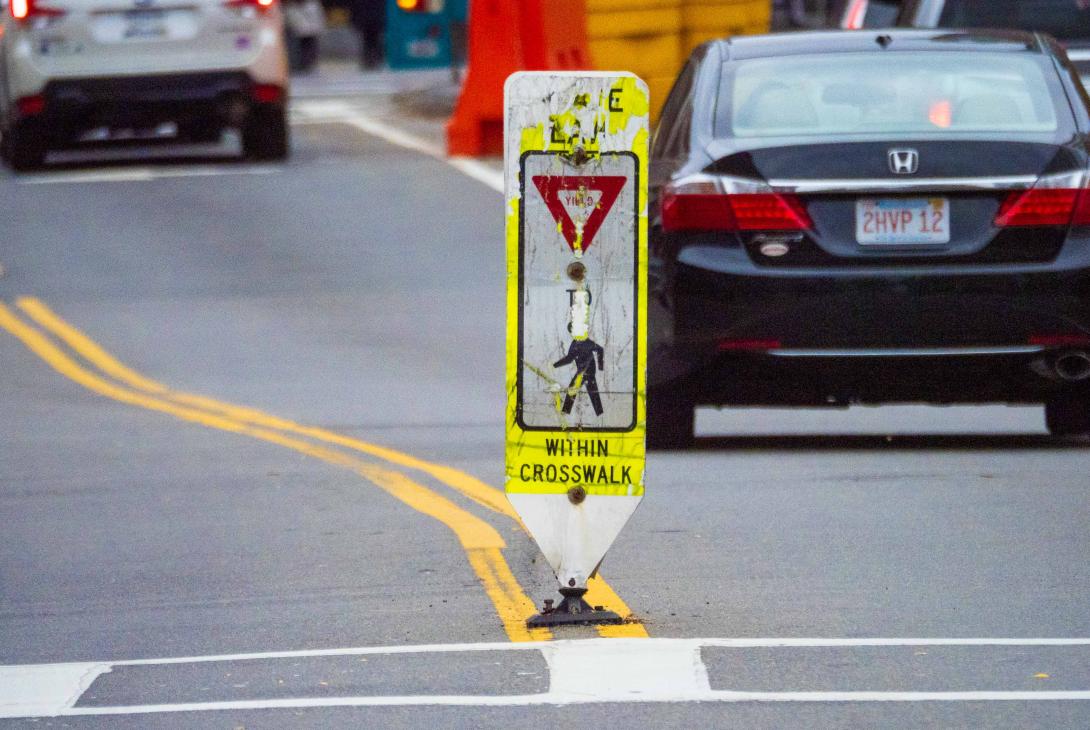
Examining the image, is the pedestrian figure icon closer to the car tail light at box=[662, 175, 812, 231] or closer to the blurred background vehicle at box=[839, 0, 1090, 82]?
the car tail light at box=[662, 175, 812, 231]

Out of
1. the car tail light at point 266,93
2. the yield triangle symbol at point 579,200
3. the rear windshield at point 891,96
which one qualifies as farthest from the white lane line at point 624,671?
the car tail light at point 266,93

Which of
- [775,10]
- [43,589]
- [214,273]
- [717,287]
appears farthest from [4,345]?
[775,10]

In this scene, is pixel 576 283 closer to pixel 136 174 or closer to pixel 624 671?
pixel 624 671

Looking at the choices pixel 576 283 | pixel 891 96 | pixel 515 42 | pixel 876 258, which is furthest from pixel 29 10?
pixel 576 283

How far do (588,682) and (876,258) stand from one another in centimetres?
395

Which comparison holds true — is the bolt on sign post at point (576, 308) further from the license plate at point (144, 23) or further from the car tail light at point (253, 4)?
the car tail light at point (253, 4)

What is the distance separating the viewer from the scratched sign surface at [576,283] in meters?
6.30

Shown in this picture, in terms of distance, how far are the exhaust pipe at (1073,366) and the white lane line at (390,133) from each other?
11.4 m

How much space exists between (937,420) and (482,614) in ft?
18.7

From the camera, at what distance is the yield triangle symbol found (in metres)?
6.33

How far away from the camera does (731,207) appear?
9531mm

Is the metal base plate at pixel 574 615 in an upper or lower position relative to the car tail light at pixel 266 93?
upper

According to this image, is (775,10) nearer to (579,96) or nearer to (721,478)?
(721,478)

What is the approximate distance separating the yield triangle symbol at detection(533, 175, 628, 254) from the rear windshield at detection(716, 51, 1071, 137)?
3.41 m
